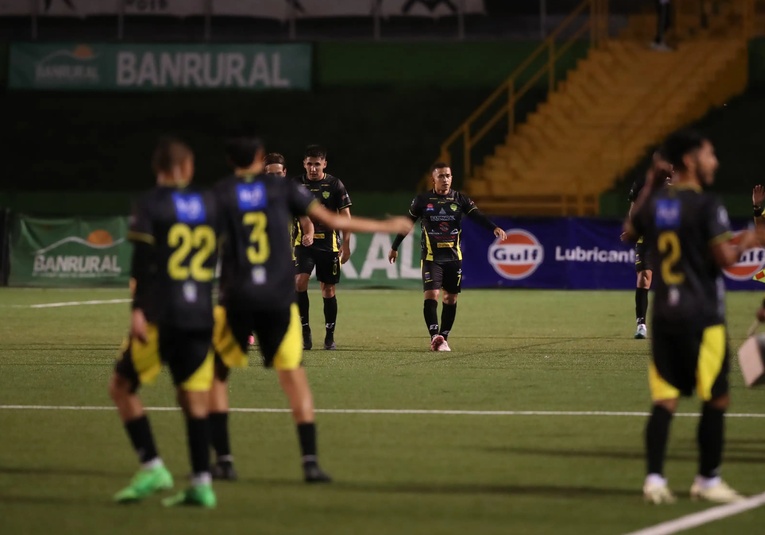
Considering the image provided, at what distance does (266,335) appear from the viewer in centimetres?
905

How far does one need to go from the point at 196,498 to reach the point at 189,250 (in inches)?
52.2

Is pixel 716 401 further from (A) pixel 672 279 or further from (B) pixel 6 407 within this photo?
(B) pixel 6 407

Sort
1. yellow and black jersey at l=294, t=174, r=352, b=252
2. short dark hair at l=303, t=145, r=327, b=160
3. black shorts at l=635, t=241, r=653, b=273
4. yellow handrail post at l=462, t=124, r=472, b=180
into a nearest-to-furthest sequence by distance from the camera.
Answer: short dark hair at l=303, t=145, r=327, b=160 → yellow and black jersey at l=294, t=174, r=352, b=252 → black shorts at l=635, t=241, r=653, b=273 → yellow handrail post at l=462, t=124, r=472, b=180

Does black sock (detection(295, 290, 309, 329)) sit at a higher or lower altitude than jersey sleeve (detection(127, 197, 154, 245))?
lower

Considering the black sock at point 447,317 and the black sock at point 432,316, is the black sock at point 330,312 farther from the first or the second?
the black sock at point 447,317

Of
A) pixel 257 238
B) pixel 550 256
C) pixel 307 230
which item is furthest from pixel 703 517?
pixel 550 256

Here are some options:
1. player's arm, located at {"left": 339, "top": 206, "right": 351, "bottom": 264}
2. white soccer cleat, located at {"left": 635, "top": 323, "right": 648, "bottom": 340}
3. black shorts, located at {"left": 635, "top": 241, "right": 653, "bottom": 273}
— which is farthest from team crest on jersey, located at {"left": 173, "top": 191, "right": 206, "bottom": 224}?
white soccer cleat, located at {"left": 635, "top": 323, "right": 648, "bottom": 340}

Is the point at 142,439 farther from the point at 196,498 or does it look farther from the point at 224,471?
the point at 224,471

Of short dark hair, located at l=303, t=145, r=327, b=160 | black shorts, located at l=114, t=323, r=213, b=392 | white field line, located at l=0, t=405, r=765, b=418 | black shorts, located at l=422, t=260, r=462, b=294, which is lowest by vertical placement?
white field line, located at l=0, t=405, r=765, b=418

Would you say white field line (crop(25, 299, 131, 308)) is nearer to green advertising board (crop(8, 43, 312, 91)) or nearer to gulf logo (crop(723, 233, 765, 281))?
gulf logo (crop(723, 233, 765, 281))

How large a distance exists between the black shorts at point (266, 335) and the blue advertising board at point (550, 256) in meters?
22.3

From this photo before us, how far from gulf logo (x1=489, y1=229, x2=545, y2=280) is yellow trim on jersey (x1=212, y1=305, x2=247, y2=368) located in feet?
73.9

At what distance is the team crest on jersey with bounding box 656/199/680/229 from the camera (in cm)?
828

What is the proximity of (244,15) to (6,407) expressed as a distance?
2879 cm
